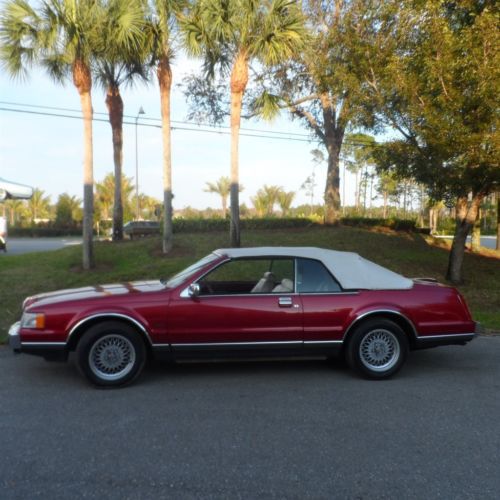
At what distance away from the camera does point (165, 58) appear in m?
13.6

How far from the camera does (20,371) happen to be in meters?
5.76

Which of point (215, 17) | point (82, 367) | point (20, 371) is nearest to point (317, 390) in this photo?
point (82, 367)

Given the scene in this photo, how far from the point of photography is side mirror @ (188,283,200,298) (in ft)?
17.1

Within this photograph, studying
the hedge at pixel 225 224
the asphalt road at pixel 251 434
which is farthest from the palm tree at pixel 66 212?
the asphalt road at pixel 251 434

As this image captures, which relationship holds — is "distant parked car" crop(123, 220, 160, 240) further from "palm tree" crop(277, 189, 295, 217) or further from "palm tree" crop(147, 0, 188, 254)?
"palm tree" crop(277, 189, 295, 217)

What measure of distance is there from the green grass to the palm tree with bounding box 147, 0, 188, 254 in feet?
3.91

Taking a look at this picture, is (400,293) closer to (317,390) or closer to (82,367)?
(317,390)

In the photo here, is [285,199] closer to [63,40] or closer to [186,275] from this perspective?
[63,40]

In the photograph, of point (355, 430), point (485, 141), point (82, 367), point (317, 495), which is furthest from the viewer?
point (485, 141)

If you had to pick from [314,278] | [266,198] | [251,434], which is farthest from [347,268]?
[266,198]

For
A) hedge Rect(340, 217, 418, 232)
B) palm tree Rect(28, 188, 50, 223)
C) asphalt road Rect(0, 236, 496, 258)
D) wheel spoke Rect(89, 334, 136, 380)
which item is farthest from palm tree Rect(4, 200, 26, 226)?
wheel spoke Rect(89, 334, 136, 380)

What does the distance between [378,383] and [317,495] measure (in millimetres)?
→ 2470

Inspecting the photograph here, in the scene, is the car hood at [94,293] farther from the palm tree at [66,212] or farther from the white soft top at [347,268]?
the palm tree at [66,212]

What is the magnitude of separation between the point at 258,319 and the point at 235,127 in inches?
347
